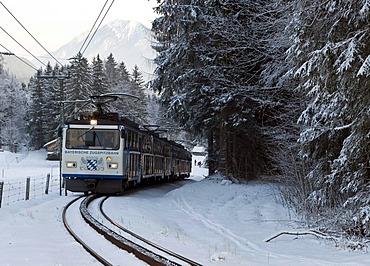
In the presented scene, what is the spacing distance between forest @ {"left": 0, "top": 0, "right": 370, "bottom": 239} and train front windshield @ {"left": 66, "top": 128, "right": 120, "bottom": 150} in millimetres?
4612

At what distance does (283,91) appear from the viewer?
56.9 ft

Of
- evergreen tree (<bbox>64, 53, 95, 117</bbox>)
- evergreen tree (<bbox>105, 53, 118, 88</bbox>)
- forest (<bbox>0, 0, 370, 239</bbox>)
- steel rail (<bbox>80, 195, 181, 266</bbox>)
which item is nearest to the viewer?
steel rail (<bbox>80, 195, 181, 266</bbox>)

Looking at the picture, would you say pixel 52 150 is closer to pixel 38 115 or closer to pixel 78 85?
pixel 38 115

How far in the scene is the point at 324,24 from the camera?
912 cm

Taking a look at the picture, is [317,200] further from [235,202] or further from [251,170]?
[251,170]

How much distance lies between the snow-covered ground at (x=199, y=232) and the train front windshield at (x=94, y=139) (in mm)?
2595

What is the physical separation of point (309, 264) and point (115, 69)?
94203 mm

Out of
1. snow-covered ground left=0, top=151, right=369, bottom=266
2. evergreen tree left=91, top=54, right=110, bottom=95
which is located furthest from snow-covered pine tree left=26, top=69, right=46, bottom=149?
snow-covered ground left=0, top=151, right=369, bottom=266

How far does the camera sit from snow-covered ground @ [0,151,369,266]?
763 centimetres

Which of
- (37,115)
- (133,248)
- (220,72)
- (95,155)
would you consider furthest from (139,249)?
(37,115)

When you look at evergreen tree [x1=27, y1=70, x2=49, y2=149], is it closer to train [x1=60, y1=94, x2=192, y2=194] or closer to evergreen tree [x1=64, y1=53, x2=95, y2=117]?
evergreen tree [x1=64, y1=53, x2=95, y2=117]

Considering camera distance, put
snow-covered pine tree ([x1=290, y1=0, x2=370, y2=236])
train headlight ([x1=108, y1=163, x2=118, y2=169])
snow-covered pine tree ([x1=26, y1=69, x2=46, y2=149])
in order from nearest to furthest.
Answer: snow-covered pine tree ([x1=290, y1=0, x2=370, y2=236])
train headlight ([x1=108, y1=163, x2=118, y2=169])
snow-covered pine tree ([x1=26, y1=69, x2=46, y2=149])

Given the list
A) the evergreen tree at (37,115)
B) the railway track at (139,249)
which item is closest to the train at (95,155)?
the railway track at (139,249)

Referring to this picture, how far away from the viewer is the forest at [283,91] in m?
8.78
